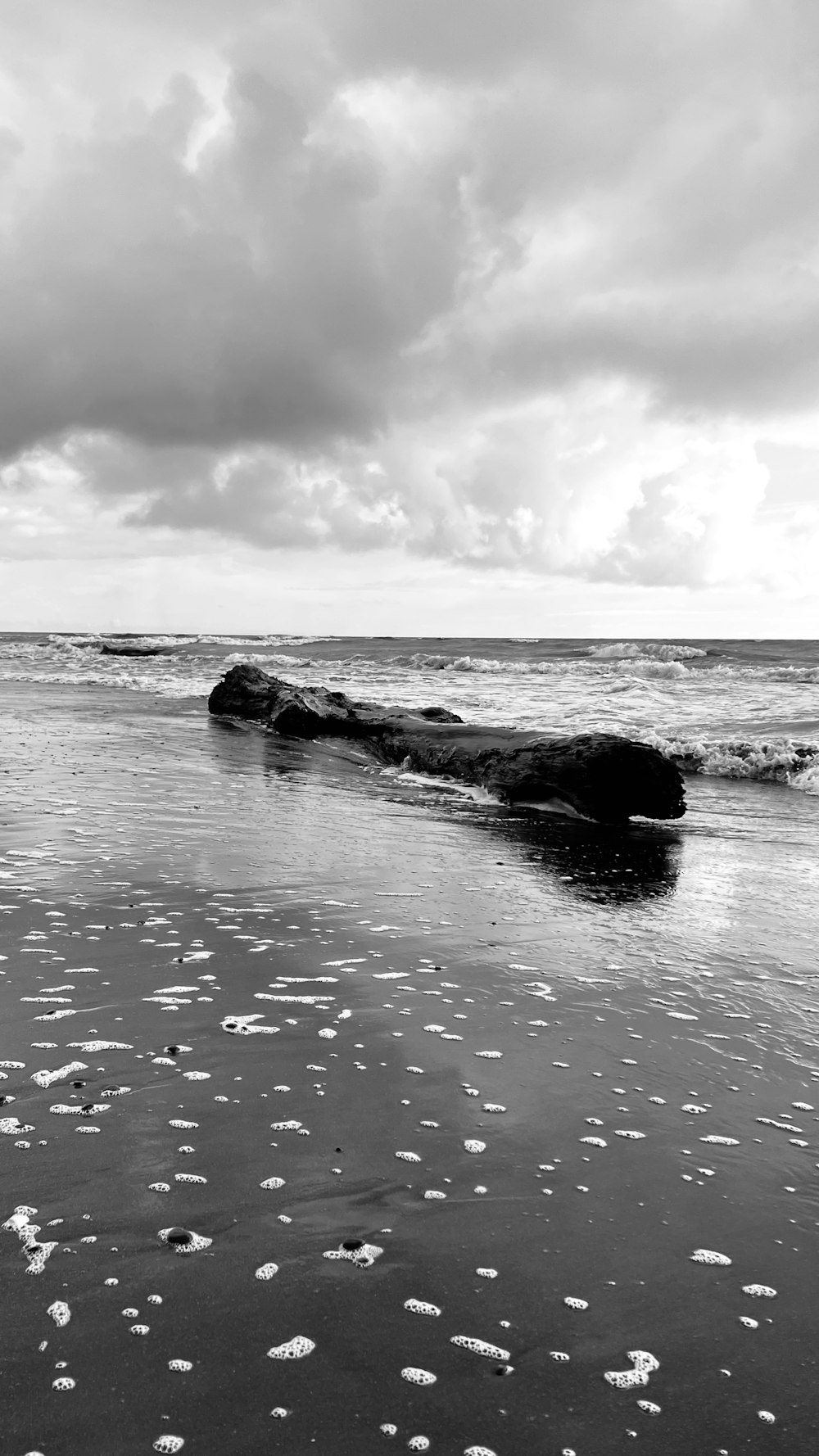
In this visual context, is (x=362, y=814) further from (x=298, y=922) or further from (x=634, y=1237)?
(x=634, y=1237)

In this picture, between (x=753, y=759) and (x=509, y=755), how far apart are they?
4.48 metres

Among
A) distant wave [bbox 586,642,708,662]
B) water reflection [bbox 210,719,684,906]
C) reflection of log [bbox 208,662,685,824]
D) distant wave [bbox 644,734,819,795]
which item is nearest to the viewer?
water reflection [bbox 210,719,684,906]

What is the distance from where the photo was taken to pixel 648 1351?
7.39 ft

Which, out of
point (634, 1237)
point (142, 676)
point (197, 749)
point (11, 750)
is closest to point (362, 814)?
point (197, 749)

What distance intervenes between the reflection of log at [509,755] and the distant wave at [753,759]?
104 inches

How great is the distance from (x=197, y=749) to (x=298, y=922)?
8474mm

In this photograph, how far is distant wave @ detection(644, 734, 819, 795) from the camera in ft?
40.8

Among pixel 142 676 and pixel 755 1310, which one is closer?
pixel 755 1310

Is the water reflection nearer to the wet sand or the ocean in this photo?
the wet sand

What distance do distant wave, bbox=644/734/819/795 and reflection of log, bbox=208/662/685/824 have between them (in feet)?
8.63

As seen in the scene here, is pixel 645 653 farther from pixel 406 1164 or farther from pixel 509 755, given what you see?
pixel 406 1164

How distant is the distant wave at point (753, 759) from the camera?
12.4 metres

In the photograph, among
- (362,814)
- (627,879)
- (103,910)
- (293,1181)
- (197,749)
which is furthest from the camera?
(197,749)

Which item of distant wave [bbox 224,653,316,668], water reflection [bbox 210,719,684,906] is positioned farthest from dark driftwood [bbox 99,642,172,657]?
water reflection [bbox 210,719,684,906]
